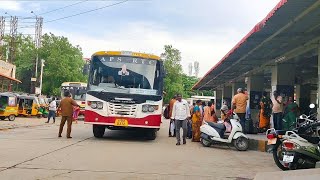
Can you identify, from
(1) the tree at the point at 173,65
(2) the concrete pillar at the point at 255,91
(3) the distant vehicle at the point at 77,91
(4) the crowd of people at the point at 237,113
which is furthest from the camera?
(1) the tree at the point at 173,65

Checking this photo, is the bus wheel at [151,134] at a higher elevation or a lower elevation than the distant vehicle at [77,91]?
lower

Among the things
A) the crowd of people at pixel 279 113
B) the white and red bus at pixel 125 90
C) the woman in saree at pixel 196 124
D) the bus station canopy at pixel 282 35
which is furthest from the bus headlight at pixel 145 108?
the crowd of people at pixel 279 113

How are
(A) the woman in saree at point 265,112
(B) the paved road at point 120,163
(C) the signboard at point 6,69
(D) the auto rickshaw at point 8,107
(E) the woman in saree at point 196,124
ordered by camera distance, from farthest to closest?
1. (C) the signboard at point 6,69
2. (D) the auto rickshaw at point 8,107
3. (A) the woman in saree at point 265,112
4. (E) the woman in saree at point 196,124
5. (B) the paved road at point 120,163

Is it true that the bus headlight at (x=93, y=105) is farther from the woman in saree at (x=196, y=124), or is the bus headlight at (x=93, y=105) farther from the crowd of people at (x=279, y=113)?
the crowd of people at (x=279, y=113)

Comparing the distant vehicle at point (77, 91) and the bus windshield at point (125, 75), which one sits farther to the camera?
the distant vehicle at point (77, 91)

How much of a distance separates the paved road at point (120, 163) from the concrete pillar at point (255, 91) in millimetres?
10645

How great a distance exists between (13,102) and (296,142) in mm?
24073

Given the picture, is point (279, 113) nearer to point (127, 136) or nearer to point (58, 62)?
point (127, 136)

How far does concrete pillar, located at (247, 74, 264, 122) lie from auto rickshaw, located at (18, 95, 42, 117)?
707 inches

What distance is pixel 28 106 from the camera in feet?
112

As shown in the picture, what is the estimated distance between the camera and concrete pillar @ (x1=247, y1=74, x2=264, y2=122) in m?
23.2

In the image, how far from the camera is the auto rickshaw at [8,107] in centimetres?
2764

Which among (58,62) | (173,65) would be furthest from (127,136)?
(173,65)

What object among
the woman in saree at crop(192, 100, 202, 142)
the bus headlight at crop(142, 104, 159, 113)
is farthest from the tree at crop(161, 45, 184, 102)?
the bus headlight at crop(142, 104, 159, 113)
